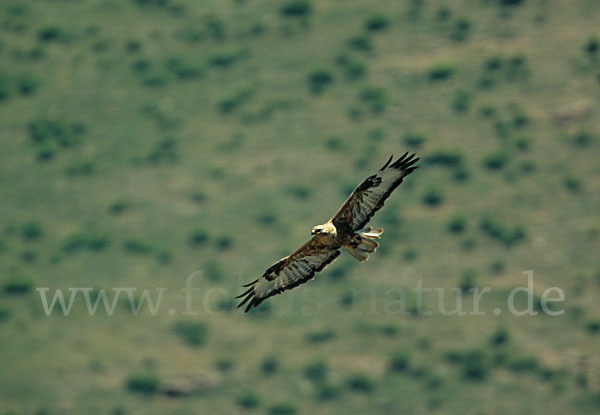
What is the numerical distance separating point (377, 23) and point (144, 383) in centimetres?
1262

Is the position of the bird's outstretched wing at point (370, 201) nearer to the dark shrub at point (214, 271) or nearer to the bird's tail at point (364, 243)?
the bird's tail at point (364, 243)

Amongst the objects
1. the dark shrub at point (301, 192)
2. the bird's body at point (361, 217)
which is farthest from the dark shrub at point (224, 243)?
the bird's body at point (361, 217)

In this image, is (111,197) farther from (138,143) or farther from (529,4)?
(529,4)

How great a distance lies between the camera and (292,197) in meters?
29.7

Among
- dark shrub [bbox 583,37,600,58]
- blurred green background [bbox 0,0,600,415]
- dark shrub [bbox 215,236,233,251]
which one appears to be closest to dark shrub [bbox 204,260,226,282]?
blurred green background [bbox 0,0,600,415]

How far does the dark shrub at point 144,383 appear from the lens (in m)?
26.5

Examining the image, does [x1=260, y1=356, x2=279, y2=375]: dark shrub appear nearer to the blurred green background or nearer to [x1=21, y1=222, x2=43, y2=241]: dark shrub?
the blurred green background

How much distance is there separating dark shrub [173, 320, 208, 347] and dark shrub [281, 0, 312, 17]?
10.9m

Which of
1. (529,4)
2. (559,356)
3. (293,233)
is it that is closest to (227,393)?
(293,233)

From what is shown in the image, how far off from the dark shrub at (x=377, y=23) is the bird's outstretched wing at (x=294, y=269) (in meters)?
18.9

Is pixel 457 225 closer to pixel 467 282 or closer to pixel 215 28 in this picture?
pixel 467 282

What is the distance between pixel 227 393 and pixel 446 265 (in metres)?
5.76

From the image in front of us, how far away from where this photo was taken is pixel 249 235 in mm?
29297

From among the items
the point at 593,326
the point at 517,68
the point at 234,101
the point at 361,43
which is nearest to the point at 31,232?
the point at 234,101
